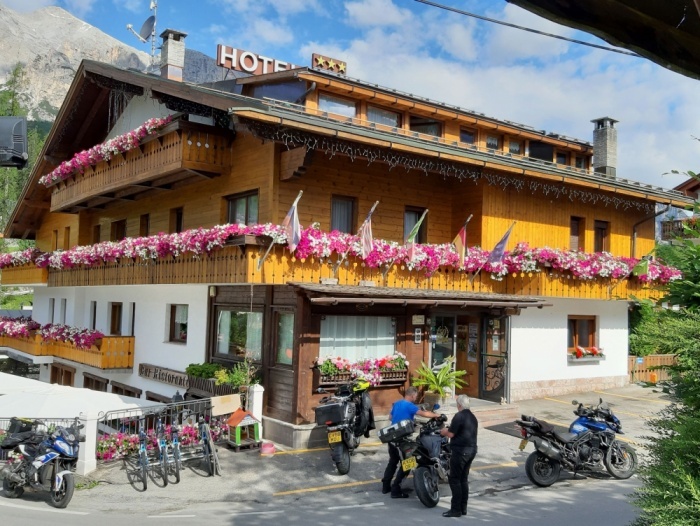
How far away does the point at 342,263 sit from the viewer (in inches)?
609

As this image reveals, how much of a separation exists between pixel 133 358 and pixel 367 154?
39.6ft

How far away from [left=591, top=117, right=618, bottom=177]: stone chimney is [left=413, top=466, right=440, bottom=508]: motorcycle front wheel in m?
18.7

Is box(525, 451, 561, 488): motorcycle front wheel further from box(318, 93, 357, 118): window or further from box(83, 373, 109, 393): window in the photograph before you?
box(83, 373, 109, 393): window

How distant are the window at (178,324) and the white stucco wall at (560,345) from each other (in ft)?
33.0

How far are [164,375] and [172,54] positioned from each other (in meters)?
10.6

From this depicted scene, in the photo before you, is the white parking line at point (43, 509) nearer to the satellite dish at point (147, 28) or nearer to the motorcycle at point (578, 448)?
the motorcycle at point (578, 448)

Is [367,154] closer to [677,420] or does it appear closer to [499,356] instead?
[499,356]

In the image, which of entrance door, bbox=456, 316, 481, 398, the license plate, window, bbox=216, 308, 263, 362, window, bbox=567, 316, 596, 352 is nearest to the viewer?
the license plate

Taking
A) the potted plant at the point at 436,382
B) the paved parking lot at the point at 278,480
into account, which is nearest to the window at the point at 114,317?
the paved parking lot at the point at 278,480

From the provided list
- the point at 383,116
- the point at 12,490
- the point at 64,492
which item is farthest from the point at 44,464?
the point at 383,116

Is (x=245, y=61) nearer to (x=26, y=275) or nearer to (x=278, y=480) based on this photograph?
(x=26, y=275)

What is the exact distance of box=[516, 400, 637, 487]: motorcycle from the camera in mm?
10859

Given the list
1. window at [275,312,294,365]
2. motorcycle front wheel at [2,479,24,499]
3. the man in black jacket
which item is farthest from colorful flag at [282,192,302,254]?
motorcycle front wheel at [2,479,24,499]

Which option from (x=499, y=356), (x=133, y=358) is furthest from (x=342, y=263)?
(x=133, y=358)
